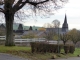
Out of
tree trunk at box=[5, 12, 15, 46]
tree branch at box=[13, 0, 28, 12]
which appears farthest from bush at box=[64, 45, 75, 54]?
tree branch at box=[13, 0, 28, 12]

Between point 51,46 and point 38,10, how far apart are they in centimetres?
512

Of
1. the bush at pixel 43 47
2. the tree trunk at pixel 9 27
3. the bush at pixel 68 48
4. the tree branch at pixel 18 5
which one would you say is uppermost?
the tree branch at pixel 18 5

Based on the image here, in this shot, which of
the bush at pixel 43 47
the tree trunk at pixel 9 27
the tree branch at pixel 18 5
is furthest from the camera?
the tree trunk at pixel 9 27

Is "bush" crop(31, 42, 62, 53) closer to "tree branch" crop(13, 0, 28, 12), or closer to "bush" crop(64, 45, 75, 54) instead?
"bush" crop(64, 45, 75, 54)

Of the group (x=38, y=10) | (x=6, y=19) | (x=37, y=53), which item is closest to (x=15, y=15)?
(x=6, y=19)

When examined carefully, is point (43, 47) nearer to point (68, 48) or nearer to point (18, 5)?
point (68, 48)

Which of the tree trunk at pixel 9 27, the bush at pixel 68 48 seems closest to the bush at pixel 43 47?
the bush at pixel 68 48

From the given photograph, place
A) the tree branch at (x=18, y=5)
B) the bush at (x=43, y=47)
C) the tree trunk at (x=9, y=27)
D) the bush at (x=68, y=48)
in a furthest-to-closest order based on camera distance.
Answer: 1. the bush at (x=68, y=48)
2. the tree trunk at (x=9, y=27)
3. the tree branch at (x=18, y=5)
4. the bush at (x=43, y=47)

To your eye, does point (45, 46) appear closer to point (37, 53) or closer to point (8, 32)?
point (37, 53)

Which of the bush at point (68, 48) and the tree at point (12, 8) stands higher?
the tree at point (12, 8)

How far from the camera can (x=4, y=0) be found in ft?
76.0

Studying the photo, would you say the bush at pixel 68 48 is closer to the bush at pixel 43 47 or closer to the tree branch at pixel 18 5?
the bush at pixel 43 47

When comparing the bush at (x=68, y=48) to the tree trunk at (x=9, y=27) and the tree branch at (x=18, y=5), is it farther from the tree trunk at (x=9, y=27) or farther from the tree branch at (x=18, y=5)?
the tree branch at (x=18, y=5)

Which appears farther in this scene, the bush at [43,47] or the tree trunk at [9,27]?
the tree trunk at [9,27]
